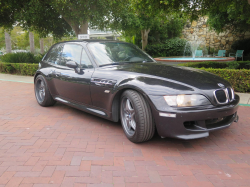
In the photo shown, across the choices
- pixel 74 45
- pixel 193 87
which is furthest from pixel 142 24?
pixel 193 87

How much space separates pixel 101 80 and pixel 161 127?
1.35 m

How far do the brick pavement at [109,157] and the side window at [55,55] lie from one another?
59.6 inches

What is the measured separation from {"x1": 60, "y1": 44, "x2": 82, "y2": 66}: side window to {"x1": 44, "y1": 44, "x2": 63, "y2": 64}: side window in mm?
216

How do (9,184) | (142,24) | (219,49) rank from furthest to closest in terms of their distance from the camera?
(219,49), (142,24), (9,184)

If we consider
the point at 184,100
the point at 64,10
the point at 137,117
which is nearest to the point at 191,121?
the point at 184,100

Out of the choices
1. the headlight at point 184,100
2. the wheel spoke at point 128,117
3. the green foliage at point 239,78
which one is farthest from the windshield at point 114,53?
the green foliage at point 239,78

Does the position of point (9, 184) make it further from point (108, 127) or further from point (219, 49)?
point (219, 49)

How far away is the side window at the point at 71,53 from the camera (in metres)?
4.69

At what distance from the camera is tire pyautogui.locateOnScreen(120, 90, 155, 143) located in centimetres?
327

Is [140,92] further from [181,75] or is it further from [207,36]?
[207,36]

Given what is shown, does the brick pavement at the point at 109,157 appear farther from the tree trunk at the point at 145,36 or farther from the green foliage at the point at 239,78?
the tree trunk at the point at 145,36

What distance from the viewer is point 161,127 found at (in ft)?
10.5

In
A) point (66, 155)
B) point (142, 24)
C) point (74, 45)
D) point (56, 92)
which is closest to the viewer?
point (66, 155)

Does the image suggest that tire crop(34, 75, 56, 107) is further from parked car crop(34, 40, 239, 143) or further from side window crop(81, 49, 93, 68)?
side window crop(81, 49, 93, 68)
